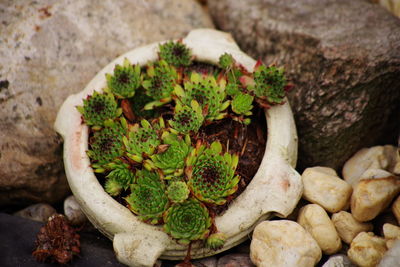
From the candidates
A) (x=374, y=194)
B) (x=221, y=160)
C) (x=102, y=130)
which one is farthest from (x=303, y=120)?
(x=102, y=130)

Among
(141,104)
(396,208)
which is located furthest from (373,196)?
(141,104)

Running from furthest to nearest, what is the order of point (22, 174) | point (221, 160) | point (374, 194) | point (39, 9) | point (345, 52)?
point (39, 9)
point (22, 174)
point (345, 52)
point (374, 194)
point (221, 160)

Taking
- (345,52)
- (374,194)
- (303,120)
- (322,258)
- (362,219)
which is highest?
(345,52)

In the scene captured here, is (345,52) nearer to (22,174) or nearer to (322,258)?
(322,258)

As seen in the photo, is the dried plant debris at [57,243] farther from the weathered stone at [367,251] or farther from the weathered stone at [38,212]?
the weathered stone at [367,251]

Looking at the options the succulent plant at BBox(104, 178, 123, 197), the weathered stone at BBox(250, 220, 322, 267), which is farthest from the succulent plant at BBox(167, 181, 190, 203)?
the weathered stone at BBox(250, 220, 322, 267)

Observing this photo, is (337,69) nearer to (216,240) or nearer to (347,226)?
(347,226)

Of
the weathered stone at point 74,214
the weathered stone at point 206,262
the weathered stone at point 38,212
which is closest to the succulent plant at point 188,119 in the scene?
the weathered stone at point 206,262
